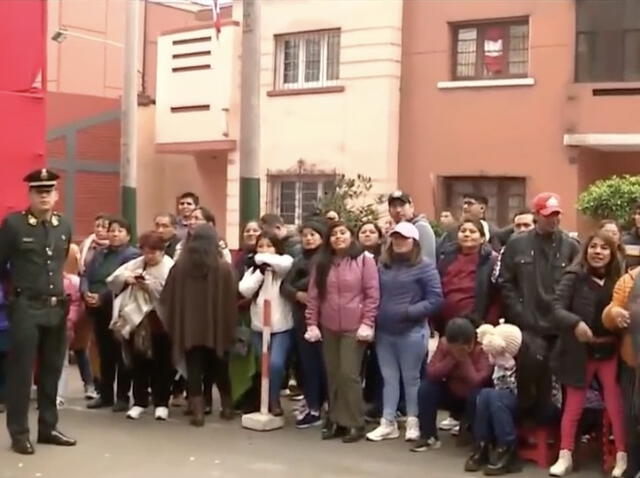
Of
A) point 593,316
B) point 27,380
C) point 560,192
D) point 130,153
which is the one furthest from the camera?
point 560,192

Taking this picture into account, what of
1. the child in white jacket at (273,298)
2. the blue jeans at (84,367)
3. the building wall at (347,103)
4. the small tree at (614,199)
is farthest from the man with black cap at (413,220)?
the building wall at (347,103)

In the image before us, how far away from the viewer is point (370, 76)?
1816cm

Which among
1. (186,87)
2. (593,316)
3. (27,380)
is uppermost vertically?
(186,87)

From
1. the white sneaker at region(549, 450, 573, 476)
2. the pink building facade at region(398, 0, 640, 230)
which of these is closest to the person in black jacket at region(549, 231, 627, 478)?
the white sneaker at region(549, 450, 573, 476)

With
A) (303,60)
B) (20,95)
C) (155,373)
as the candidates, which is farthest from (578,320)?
(303,60)

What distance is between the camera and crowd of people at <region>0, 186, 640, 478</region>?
7.62 meters

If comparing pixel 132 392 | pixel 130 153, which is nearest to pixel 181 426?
pixel 132 392

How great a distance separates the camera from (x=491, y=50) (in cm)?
1744

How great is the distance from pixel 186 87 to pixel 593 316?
14.3 m

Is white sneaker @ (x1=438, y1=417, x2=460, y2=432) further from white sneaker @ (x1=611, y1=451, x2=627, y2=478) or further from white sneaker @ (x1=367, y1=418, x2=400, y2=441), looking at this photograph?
white sneaker @ (x1=611, y1=451, x2=627, y2=478)

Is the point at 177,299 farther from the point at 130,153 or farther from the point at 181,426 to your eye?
the point at 130,153

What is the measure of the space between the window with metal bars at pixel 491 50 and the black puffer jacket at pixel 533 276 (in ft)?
30.9

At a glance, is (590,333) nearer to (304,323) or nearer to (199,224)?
(304,323)

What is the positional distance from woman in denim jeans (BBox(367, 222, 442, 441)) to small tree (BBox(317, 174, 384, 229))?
652 centimetres
